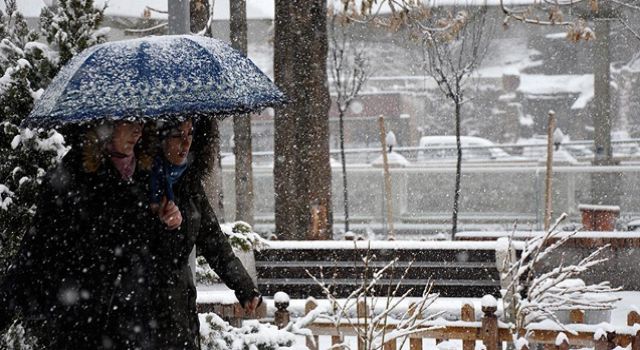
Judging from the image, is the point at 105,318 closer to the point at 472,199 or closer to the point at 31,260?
the point at 31,260

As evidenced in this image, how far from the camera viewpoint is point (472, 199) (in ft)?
76.8

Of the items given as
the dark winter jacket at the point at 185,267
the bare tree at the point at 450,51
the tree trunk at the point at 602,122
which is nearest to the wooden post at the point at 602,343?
the dark winter jacket at the point at 185,267

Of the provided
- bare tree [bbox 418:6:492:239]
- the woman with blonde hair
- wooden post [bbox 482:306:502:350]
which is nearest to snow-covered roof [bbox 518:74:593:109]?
bare tree [bbox 418:6:492:239]

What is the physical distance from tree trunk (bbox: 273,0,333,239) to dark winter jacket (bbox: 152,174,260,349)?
18.2 ft

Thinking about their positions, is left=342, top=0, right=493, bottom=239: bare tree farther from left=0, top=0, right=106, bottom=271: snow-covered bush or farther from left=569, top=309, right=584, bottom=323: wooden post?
left=0, top=0, right=106, bottom=271: snow-covered bush

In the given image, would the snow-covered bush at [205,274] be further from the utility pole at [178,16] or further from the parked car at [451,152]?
the parked car at [451,152]

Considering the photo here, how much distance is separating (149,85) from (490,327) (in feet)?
10.3

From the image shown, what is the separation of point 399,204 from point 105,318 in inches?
703

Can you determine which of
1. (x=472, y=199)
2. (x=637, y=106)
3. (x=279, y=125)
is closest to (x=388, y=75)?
(x=637, y=106)

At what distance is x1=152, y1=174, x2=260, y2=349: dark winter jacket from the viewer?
3227mm

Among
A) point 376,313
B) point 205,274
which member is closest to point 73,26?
point 205,274

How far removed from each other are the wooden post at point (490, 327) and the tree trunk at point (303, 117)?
395 centimetres

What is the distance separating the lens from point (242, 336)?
4.37m

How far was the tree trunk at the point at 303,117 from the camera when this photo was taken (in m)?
9.16
